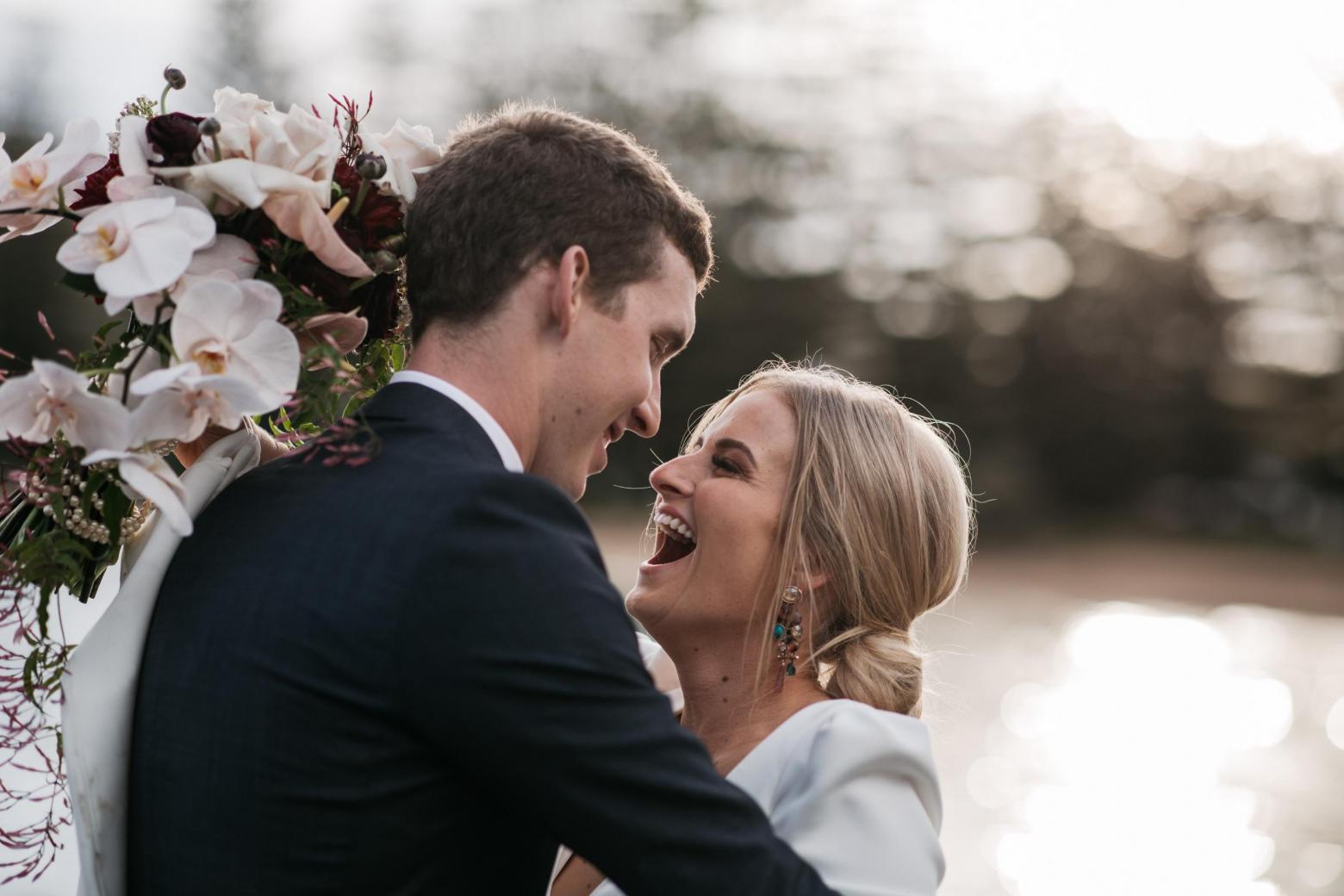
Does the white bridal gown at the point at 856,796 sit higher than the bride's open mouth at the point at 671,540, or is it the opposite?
the bride's open mouth at the point at 671,540

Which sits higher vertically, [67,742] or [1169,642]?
[67,742]

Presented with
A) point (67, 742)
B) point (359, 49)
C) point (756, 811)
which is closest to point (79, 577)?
point (67, 742)

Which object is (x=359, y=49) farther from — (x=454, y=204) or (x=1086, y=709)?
(x=454, y=204)

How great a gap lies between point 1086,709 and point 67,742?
12605mm

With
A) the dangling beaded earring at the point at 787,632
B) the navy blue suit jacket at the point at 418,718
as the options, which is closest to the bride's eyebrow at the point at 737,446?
the dangling beaded earring at the point at 787,632

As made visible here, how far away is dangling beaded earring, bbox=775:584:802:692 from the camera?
3193 mm

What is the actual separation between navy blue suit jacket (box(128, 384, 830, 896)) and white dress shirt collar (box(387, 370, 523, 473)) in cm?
23

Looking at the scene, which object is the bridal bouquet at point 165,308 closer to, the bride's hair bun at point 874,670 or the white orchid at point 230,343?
the white orchid at point 230,343

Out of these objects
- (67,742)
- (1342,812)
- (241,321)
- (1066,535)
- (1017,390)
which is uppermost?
(241,321)

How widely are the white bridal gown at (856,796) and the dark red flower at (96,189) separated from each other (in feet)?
5.35

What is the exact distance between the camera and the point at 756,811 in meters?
2.01

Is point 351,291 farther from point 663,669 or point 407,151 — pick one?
point 663,669

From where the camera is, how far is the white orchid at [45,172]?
231cm

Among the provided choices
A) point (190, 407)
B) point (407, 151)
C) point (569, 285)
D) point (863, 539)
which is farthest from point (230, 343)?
point (863, 539)
